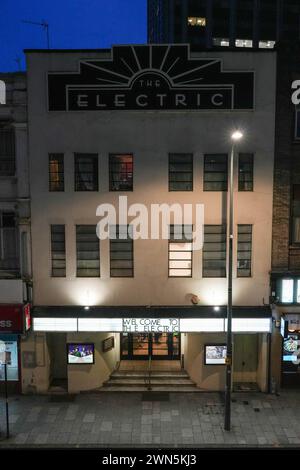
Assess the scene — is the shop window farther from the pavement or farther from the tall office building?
the tall office building

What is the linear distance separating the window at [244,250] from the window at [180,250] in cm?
214

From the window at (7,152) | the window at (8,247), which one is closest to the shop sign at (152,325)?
the window at (8,247)

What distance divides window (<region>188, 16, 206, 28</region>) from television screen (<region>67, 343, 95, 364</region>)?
66.2 m

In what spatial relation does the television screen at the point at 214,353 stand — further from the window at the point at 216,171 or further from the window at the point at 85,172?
the window at the point at 85,172

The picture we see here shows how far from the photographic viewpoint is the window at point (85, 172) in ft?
55.6

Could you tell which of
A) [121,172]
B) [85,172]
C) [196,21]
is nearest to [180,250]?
[121,172]

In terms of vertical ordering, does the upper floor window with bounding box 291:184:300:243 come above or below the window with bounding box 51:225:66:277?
above

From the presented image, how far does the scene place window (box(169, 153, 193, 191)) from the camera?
16.9 m

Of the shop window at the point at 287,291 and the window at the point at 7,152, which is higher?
the window at the point at 7,152

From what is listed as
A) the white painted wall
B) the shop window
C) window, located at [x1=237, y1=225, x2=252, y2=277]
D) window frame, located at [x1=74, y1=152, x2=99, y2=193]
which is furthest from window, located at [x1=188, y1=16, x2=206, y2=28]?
the shop window

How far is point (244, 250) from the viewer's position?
1716cm

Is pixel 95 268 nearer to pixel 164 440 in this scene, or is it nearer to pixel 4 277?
pixel 4 277

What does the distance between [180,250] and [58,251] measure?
17.6 ft

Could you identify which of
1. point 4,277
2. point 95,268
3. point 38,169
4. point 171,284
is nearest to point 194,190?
point 171,284
